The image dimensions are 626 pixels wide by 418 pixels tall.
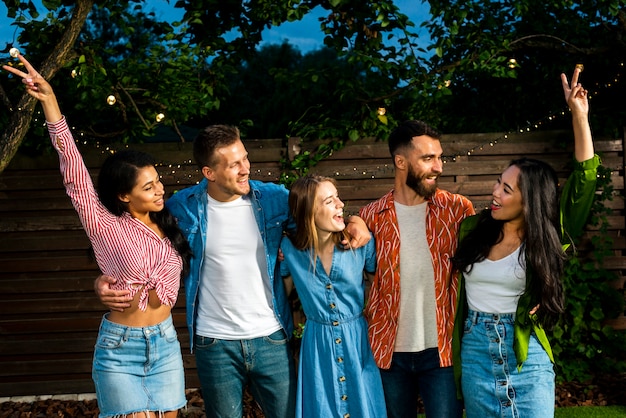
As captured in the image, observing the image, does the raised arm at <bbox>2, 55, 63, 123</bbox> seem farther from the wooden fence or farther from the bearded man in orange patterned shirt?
the wooden fence

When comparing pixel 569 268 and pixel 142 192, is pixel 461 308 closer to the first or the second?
pixel 142 192

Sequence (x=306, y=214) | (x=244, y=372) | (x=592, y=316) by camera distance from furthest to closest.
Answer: (x=592, y=316), (x=244, y=372), (x=306, y=214)

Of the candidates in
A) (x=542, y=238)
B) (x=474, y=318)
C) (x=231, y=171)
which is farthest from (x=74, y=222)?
(x=542, y=238)

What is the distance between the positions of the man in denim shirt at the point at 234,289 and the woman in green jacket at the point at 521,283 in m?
A: 0.64

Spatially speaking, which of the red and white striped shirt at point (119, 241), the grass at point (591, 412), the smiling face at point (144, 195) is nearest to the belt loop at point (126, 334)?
the red and white striped shirt at point (119, 241)

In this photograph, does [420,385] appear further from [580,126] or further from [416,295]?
[580,126]

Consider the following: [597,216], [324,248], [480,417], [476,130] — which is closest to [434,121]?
[476,130]

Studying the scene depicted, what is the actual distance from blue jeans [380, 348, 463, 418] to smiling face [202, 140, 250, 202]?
107 cm

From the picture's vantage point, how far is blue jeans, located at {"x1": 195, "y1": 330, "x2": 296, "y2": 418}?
125 inches

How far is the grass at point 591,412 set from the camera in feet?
16.0

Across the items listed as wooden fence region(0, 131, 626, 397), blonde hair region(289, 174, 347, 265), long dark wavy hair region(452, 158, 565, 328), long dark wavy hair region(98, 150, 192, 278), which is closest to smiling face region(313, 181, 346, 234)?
blonde hair region(289, 174, 347, 265)

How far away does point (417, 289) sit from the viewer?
125 inches

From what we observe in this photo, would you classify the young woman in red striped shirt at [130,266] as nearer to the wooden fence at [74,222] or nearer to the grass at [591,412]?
the wooden fence at [74,222]

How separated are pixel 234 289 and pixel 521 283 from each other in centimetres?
128
